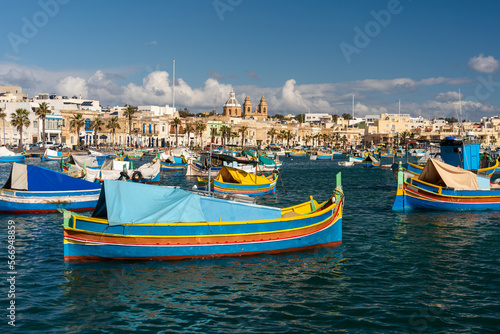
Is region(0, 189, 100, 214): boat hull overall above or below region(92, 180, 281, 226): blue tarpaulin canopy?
below

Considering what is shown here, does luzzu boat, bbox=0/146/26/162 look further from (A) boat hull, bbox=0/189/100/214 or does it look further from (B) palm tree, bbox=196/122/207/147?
(B) palm tree, bbox=196/122/207/147

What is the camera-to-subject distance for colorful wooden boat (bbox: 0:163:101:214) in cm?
3102

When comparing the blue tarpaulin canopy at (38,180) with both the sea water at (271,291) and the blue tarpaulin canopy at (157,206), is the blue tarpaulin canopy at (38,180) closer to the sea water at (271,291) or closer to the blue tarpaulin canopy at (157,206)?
the sea water at (271,291)

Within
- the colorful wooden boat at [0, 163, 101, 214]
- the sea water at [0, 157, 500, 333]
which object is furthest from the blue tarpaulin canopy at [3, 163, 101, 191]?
the sea water at [0, 157, 500, 333]

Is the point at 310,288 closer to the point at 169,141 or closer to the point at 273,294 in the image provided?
the point at 273,294

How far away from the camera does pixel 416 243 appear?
81.4ft

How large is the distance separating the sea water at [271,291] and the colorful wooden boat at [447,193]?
366 inches

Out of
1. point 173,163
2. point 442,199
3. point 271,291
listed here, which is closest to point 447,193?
point 442,199

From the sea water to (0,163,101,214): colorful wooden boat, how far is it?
6944mm

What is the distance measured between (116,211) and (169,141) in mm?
145203

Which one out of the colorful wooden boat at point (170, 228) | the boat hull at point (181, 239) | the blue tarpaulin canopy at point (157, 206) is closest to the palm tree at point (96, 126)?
the blue tarpaulin canopy at point (157, 206)

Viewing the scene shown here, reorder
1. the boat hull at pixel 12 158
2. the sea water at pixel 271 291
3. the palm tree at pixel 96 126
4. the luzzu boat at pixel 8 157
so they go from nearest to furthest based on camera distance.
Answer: the sea water at pixel 271 291, the boat hull at pixel 12 158, the luzzu boat at pixel 8 157, the palm tree at pixel 96 126

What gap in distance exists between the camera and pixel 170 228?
64.0ft

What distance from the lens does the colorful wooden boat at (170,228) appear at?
757 inches
